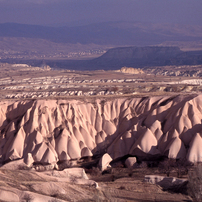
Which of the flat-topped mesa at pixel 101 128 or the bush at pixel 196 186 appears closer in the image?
the bush at pixel 196 186

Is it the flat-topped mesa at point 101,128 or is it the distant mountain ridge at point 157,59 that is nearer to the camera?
the flat-topped mesa at point 101,128

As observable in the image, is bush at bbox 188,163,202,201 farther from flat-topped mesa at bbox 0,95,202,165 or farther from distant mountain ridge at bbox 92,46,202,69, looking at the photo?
distant mountain ridge at bbox 92,46,202,69

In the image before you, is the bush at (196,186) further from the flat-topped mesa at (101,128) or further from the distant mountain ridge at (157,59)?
the distant mountain ridge at (157,59)

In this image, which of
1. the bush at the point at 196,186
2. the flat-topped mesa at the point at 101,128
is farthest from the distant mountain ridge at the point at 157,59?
the bush at the point at 196,186

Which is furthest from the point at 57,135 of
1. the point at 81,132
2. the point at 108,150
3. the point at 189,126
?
the point at 189,126

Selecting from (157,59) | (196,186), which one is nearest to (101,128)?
(196,186)

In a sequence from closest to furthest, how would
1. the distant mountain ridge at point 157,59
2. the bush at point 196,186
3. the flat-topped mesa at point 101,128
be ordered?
1. the bush at point 196,186
2. the flat-topped mesa at point 101,128
3. the distant mountain ridge at point 157,59

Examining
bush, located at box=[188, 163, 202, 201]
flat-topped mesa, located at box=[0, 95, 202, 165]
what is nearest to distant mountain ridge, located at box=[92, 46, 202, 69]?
flat-topped mesa, located at box=[0, 95, 202, 165]

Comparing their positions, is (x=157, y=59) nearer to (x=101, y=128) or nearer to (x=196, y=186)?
(x=101, y=128)

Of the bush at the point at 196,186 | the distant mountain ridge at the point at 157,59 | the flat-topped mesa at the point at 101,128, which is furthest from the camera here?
the distant mountain ridge at the point at 157,59
